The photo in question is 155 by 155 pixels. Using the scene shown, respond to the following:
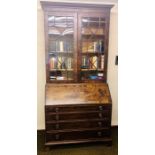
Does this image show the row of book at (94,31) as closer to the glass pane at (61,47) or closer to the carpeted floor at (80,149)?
the glass pane at (61,47)

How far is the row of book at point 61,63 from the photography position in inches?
113

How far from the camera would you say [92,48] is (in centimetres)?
295

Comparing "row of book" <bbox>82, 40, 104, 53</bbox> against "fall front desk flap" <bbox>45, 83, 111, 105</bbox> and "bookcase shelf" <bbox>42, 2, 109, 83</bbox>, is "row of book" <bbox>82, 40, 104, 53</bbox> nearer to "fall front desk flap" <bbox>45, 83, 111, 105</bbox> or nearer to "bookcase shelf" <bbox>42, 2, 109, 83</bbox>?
"bookcase shelf" <bbox>42, 2, 109, 83</bbox>

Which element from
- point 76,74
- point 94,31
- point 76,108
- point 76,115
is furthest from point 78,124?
point 94,31

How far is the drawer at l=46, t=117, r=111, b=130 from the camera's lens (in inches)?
104

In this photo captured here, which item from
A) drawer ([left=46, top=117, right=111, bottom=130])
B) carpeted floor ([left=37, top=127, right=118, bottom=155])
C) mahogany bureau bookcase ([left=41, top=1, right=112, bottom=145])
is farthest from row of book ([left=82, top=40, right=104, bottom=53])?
carpeted floor ([left=37, top=127, right=118, bottom=155])

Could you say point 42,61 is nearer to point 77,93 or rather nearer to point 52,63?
point 52,63

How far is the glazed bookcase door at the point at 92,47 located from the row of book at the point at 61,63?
18 centimetres

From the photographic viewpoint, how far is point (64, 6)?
262cm

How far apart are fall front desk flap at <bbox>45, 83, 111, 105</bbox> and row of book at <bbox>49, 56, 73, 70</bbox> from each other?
0.30m
